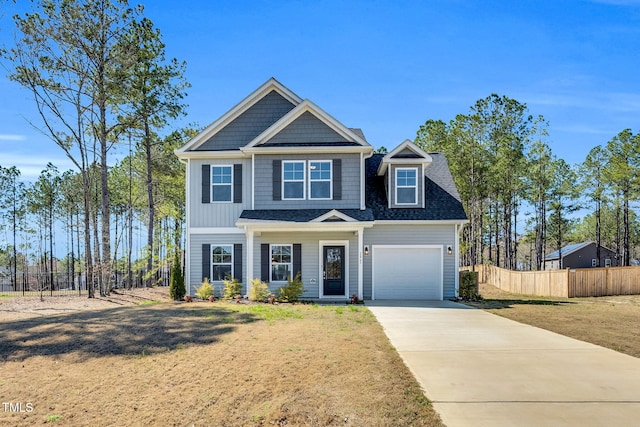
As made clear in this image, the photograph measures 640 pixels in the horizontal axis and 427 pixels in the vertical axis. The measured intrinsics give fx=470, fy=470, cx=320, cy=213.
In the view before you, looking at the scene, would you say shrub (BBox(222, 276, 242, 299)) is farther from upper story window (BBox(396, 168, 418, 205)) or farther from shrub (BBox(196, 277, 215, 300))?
upper story window (BBox(396, 168, 418, 205))

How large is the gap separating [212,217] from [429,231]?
8377 millimetres

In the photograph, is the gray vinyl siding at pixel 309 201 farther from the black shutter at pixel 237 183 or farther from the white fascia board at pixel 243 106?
the white fascia board at pixel 243 106

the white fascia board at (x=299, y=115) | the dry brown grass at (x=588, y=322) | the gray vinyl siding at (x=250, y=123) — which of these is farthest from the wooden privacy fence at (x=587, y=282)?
the gray vinyl siding at (x=250, y=123)

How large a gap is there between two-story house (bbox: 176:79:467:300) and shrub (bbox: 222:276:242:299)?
359mm

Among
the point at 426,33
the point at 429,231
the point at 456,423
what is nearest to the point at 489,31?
the point at 426,33

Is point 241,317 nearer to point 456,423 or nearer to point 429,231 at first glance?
point 456,423

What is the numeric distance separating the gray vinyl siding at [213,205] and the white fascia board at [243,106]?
85 centimetres

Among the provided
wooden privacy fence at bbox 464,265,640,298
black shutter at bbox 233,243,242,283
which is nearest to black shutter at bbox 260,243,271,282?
black shutter at bbox 233,243,242,283

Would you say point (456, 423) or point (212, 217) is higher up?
point (212, 217)

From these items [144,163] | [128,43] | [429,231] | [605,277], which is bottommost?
[605,277]

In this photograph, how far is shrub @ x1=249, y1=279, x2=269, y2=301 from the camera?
16.6 m

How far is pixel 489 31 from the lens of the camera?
13.9 meters

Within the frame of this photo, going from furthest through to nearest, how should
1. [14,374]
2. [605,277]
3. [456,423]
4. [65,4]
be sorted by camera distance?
[605,277] → [65,4] → [14,374] → [456,423]

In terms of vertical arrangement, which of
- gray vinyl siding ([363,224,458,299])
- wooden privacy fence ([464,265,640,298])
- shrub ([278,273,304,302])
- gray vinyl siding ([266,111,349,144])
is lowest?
wooden privacy fence ([464,265,640,298])
